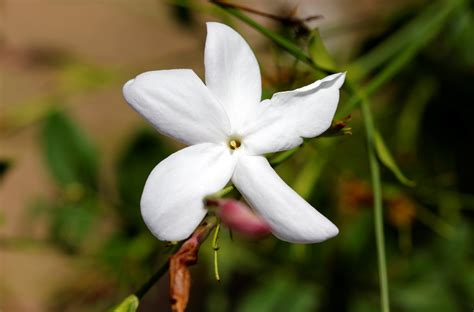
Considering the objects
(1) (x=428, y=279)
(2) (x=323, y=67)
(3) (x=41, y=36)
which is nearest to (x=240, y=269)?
(1) (x=428, y=279)

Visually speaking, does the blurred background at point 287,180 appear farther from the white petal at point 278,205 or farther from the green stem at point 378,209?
the white petal at point 278,205

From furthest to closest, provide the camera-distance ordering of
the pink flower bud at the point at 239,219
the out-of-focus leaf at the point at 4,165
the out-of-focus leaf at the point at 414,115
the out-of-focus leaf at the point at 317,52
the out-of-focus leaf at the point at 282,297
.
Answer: the out-of-focus leaf at the point at 414,115
the out-of-focus leaf at the point at 282,297
the out-of-focus leaf at the point at 4,165
the out-of-focus leaf at the point at 317,52
the pink flower bud at the point at 239,219

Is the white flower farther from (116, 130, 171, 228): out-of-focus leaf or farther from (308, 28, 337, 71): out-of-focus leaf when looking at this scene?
(116, 130, 171, 228): out-of-focus leaf

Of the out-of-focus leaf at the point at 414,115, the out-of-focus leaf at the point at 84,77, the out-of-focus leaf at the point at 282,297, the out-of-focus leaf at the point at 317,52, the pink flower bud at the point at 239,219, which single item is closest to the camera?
the pink flower bud at the point at 239,219

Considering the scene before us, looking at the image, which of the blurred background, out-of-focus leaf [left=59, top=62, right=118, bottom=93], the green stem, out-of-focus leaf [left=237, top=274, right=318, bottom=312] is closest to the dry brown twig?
the green stem

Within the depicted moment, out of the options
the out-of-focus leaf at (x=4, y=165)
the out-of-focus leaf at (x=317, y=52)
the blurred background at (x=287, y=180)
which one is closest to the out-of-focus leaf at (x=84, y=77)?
the blurred background at (x=287, y=180)

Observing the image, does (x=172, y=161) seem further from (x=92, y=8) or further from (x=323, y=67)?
(x=92, y=8)

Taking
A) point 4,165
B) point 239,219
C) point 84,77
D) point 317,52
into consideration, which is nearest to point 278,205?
point 239,219
